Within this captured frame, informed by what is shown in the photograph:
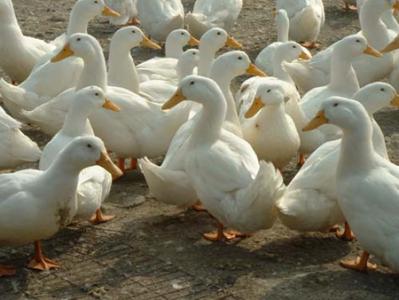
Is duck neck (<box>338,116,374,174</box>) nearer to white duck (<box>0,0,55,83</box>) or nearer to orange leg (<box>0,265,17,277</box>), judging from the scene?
orange leg (<box>0,265,17,277</box>)

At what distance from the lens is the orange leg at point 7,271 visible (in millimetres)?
6316

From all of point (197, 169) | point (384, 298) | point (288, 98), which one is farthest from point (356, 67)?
point (384, 298)

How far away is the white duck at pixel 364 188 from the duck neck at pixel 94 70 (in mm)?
2472

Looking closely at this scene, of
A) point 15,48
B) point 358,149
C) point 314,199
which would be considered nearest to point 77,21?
point 15,48

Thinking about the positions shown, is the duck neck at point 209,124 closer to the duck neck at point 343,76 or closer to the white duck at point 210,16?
the duck neck at point 343,76

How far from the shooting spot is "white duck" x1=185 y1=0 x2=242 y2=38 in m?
11.6

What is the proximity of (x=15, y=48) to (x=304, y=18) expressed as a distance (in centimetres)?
343

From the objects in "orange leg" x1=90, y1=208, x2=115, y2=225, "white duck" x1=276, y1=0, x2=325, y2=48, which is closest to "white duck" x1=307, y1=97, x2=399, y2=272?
"orange leg" x1=90, y1=208, x2=115, y2=225

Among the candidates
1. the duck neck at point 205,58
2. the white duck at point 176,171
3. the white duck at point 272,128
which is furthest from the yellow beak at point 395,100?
the duck neck at point 205,58

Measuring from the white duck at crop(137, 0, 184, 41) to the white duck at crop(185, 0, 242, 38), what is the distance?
0.17 m

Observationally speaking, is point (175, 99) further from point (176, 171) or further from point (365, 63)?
point (365, 63)

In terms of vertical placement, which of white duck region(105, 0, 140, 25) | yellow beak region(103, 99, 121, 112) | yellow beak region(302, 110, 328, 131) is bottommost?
white duck region(105, 0, 140, 25)

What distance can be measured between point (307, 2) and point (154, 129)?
4.19 meters

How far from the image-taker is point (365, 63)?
9.62 m
